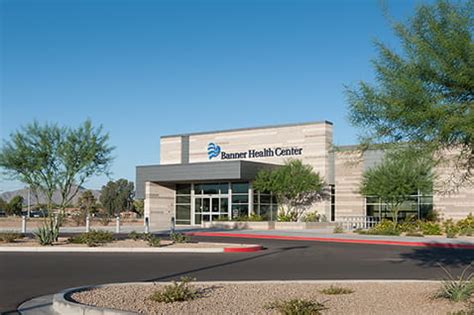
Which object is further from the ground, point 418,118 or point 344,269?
point 418,118

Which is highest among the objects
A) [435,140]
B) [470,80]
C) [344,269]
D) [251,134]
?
[251,134]

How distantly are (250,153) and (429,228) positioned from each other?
53.4 ft

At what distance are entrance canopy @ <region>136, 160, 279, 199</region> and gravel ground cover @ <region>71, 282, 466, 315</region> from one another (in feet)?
100

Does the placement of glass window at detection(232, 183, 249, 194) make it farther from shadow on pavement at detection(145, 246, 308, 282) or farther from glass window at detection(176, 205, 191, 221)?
shadow on pavement at detection(145, 246, 308, 282)

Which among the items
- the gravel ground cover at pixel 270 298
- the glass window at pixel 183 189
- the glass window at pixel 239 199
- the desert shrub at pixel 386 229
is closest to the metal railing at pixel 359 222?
the desert shrub at pixel 386 229

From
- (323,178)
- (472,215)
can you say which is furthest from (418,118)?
(323,178)

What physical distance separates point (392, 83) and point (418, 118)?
0.93 m

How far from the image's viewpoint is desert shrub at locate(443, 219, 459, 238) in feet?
111

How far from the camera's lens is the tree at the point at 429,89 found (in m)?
9.86

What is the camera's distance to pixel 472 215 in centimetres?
3847

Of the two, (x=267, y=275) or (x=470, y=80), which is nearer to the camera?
(x=470, y=80)

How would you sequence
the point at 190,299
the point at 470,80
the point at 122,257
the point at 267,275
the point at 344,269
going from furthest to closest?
the point at 122,257
the point at 344,269
the point at 267,275
the point at 190,299
the point at 470,80

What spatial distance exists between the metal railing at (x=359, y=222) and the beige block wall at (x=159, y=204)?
13.6 m

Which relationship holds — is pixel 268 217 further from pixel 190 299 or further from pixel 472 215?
pixel 190 299
